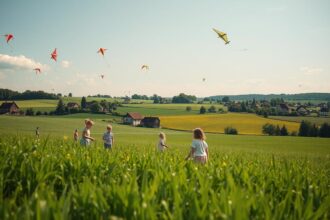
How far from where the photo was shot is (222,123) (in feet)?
273

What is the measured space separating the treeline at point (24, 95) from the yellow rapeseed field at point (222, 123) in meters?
56.3

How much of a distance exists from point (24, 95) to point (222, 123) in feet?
266

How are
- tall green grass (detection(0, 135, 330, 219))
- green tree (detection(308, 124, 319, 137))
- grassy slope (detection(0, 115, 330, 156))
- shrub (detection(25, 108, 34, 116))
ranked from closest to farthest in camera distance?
tall green grass (detection(0, 135, 330, 219)) < grassy slope (detection(0, 115, 330, 156)) < green tree (detection(308, 124, 319, 137)) < shrub (detection(25, 108, 34, 116))

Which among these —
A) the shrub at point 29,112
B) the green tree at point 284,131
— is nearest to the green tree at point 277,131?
the green tree at point 284,131

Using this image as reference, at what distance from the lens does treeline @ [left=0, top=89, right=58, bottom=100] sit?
11450 cm

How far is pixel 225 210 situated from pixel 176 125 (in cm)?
8276

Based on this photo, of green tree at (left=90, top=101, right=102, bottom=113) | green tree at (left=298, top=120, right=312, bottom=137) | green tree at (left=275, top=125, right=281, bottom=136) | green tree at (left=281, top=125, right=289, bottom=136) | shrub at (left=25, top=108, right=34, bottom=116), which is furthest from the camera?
green tree at (left=90, top=101, right=102, bottom=113)

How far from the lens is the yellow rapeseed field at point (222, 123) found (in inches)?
Answer: 3049

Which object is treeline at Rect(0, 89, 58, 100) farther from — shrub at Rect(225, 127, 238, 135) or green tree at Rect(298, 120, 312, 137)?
green tree at Rect(298, 120, 312, 137)

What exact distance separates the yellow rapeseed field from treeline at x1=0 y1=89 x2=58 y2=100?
56256 mm

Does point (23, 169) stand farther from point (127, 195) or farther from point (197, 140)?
point (197, 140)

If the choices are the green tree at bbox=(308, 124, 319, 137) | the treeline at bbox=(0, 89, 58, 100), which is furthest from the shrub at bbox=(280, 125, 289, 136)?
the treeline at bbox=(0, 89, 58, 100)

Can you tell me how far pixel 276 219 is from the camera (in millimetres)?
2531

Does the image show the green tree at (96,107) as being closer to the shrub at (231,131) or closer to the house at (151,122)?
the house at (151,122)
